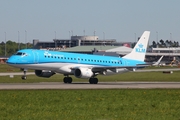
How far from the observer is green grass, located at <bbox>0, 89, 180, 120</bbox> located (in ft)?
81.8

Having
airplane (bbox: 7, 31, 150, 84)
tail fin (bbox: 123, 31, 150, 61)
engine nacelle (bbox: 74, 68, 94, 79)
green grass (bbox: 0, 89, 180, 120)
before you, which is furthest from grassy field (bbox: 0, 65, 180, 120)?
tail fin (bbox: 123, 31, 150, 61)

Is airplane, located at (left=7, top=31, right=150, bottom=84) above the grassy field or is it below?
above

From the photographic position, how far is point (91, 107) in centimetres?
2903

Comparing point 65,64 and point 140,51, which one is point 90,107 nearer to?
point 65,64

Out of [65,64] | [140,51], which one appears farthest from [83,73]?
[140,51]

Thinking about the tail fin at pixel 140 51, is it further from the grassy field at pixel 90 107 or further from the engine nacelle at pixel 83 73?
the grassy field at pixel 90 107

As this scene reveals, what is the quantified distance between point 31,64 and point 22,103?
82.8 feet

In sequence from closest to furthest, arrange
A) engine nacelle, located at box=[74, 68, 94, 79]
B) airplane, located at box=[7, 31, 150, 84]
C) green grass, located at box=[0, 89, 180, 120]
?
green grass, located at box=[0, 89, 180, 120] < airplane, located at box=[7, 31, 150, 84] < engine nacelle, located at box=[74, 68, 94, 79]

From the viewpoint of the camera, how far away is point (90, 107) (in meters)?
29.0

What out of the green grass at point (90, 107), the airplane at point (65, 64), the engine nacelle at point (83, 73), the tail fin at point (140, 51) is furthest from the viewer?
the tail fin at point (140, 51)

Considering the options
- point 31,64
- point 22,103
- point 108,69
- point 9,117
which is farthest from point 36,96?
point 108,69

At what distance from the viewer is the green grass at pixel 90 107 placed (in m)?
24.9

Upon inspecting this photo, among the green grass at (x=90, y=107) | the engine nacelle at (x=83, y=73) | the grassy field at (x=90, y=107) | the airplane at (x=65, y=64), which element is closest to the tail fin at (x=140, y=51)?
the airplane at (x=65, y=64)

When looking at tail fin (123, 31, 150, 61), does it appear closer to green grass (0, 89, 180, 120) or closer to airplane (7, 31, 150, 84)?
airplane (7, 31, 150, 84)
